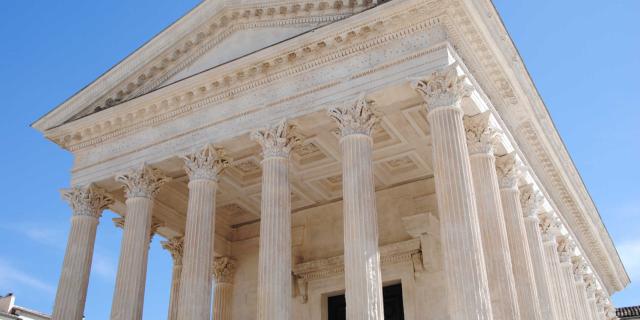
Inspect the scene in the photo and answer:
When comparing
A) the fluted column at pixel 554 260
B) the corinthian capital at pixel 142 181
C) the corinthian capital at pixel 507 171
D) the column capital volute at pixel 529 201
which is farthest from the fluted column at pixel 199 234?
the fluted column at pixel 554 260

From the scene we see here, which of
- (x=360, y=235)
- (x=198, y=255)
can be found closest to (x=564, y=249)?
(x=360, y=235)

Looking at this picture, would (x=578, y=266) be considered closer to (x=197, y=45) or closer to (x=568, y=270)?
(x=568, y=270)

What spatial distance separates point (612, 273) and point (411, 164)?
51.2 ft

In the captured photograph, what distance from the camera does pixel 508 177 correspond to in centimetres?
1809

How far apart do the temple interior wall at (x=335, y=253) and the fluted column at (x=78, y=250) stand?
549 cm

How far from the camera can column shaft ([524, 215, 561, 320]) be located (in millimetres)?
17625

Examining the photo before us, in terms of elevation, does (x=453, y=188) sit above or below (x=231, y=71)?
below

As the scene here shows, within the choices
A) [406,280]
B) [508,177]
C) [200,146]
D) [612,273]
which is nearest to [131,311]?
[200,146]

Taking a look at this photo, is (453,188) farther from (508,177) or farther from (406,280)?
(406,280)

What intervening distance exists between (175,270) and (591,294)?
1678cm

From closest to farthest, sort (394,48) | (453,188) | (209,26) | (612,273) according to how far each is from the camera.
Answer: (453,188) < (394,48) < (209,26) < (612,273)

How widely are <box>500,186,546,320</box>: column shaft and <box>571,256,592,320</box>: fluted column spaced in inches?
336

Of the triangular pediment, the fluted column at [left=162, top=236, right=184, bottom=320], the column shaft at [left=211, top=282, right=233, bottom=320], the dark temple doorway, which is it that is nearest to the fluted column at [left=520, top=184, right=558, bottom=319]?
the dark temple doorway

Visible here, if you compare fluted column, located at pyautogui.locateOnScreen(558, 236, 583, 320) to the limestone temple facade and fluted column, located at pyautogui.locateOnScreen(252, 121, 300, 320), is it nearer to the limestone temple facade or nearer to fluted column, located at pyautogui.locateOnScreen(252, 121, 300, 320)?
the limestone temple facade
